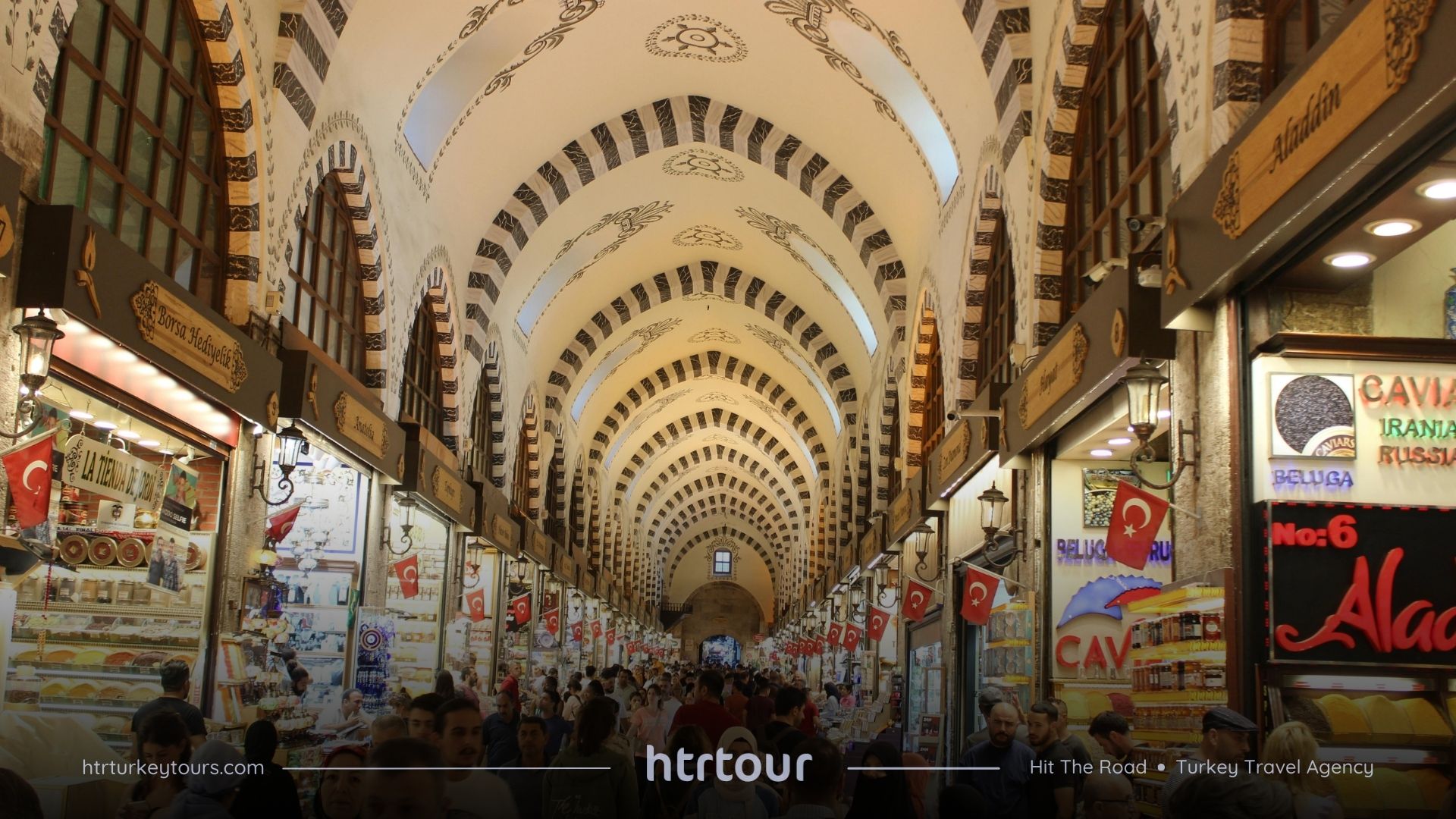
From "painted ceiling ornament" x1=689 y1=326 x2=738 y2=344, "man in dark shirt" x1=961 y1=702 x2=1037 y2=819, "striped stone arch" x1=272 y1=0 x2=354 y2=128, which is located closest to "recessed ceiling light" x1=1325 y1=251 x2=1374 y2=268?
"man in dark shirt" x1=961 y1=702 x2=1037 y2=819

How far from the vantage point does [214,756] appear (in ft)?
11.1

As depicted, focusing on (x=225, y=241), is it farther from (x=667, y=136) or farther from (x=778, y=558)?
(x=778, y=558)

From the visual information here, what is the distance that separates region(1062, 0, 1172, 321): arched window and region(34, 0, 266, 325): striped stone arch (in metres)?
4.41

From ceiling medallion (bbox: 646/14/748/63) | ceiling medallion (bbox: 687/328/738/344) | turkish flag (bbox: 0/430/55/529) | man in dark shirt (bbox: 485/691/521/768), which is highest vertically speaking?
ceiling medallion (bbox: 646/14/748/63)

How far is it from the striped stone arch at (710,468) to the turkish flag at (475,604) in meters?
18.2

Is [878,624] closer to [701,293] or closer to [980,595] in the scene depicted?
[980,595]

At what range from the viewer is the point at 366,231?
370 inches

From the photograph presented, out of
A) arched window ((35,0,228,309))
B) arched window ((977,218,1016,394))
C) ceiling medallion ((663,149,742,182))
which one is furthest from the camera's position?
ceiling medallion ((663,149,742,182))

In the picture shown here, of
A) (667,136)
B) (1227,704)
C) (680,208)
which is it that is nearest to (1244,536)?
(1227,704)

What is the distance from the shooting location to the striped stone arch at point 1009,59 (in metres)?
7.82

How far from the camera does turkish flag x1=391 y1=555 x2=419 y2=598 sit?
10812 millimetres

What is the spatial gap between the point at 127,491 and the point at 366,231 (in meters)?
3.73

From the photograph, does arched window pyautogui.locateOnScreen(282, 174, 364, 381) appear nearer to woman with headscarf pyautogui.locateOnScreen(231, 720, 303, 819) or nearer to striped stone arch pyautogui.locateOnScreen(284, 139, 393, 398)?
striped stone arch pyautogui.locateOnScreen(284, 139, 393, 398)

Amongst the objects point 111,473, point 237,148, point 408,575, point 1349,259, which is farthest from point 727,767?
point 408,575
